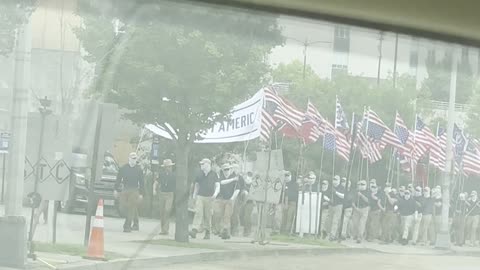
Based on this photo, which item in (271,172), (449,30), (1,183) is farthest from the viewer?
(449,30)

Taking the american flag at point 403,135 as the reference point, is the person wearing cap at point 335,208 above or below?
below

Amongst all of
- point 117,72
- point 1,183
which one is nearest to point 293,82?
point 117,72

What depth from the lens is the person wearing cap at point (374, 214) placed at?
2.30m

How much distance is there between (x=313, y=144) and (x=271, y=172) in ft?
0.50

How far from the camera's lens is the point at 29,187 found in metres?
1.96

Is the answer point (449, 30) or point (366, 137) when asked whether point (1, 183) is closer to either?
point (366, 137)

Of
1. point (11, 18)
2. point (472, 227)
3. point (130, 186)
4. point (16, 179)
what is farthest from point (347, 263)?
point (11, 18)

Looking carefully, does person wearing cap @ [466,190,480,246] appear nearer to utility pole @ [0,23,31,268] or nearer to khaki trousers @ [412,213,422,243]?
khaki trousers @ [412,213,422,243]

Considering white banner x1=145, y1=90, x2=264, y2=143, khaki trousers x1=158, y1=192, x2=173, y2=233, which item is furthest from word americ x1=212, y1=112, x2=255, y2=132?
khaki trousers x1=158, y1=192, x2=173, y2=233

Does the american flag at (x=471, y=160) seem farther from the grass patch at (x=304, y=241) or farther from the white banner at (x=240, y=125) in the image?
the white banner at (x=240, y=125)

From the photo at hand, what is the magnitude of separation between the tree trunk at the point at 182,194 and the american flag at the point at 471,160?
0.90 m

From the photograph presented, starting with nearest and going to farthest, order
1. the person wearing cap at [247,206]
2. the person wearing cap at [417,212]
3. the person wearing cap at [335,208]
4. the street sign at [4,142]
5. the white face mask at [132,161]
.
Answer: the street sign at [4,142] < the white face mask at [132,161] < the person wearing cap at [247,206] < the person wearing cap at [335,208] < the person wearing cap at [417,212]

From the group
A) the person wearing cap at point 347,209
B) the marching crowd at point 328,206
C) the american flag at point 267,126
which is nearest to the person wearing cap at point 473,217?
the marching crowd at point 328,206

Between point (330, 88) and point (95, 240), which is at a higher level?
point (330, 88)
